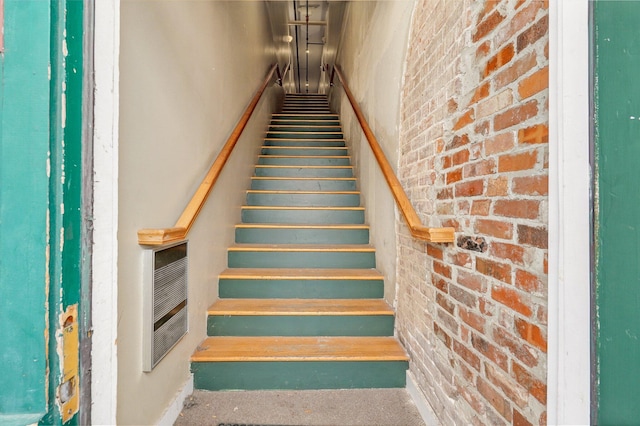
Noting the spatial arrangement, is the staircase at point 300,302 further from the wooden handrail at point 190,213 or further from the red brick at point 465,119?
the red brick at point 465,119

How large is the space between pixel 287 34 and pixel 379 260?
5.33m

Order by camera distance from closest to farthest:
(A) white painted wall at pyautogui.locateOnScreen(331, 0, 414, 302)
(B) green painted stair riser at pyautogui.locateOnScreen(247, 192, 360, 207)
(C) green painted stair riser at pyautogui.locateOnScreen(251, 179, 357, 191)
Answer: (A) white painted wall at pyautogui.locateOnScreen(331, 0, 414, 302) < (B) green painted stair riser at pyautogui.locateOnScreen(247, 192, 360, 207) < (C) green painted stair riser at pyautogui.locateOnScreen(251, 179, 357, 191)

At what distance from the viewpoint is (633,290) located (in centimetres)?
59

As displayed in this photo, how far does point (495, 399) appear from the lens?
0.97 meters

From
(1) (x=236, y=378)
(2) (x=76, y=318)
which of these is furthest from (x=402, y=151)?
(2) (x=76, y=318)

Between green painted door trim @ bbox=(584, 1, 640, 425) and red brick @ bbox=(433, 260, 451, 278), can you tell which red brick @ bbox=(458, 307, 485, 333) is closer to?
red brick @ bbox=(433, 260, 451, 278)

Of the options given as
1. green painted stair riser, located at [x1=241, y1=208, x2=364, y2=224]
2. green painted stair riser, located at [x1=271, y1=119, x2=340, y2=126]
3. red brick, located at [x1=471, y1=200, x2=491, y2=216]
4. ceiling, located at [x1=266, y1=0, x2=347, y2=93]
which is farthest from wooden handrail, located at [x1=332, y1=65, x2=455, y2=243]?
ceiling, located at [x1=266, y1=0, x2=347, y2=93]

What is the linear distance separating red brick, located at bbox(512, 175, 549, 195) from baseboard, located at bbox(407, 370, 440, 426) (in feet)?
3.48

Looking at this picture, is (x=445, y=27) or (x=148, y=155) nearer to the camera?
(x=148, y=155)

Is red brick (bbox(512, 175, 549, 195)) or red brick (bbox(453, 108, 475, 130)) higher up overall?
red brick (bbox(453, 108, 475, 130))

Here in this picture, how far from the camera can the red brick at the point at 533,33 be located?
782 millimetres

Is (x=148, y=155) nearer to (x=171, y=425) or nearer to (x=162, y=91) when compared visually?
(x=162, y=91)

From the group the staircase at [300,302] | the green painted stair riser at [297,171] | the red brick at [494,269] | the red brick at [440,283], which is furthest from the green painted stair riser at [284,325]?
the green painted stair riser at [297,171]

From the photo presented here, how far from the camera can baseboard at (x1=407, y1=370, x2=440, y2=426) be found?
137cm
